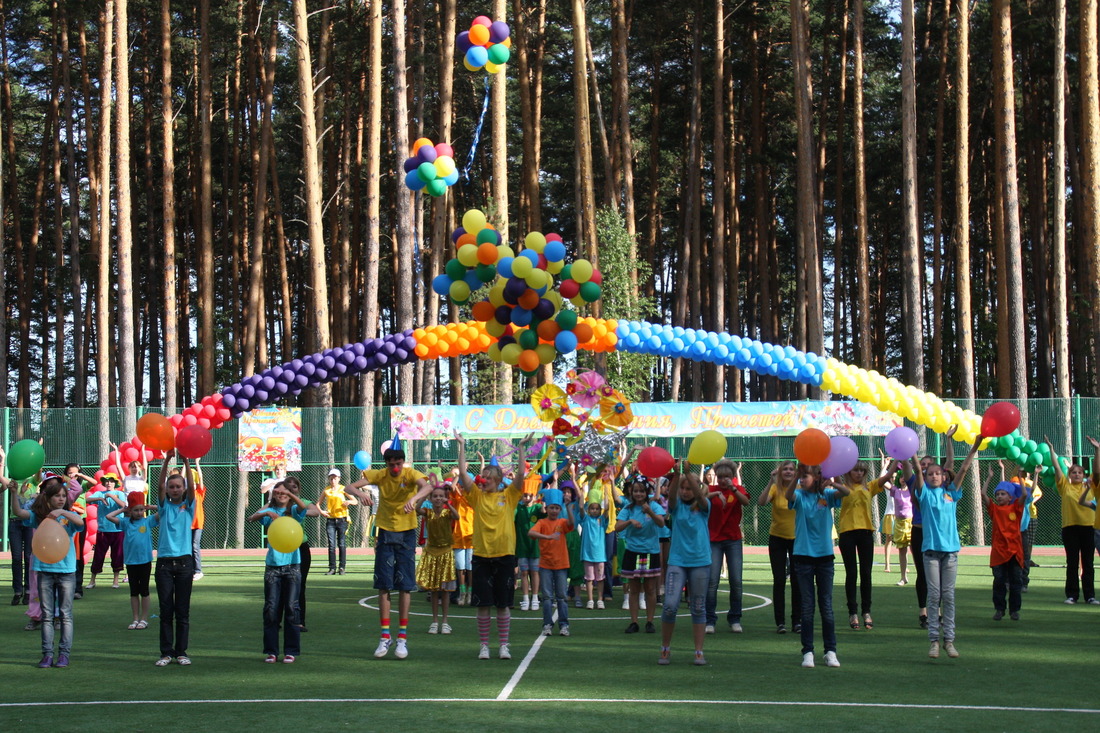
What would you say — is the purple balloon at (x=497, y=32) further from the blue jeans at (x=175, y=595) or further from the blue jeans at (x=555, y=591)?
the blue jeans at (x=175, y=595)

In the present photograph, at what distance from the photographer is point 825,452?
9609mm

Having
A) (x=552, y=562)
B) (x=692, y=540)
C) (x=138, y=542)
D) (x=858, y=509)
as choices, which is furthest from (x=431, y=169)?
(x=858, y=509)

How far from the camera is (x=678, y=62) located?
133 ft

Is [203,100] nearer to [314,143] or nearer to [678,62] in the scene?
[314,143]

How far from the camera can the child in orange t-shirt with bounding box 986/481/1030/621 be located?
40.9 ft

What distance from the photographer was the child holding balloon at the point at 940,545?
32.6 feet

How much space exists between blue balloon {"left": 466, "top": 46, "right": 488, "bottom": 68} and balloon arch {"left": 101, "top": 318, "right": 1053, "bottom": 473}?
13.1 ft

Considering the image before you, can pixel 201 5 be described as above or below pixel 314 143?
above

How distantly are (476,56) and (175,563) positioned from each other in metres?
6.80

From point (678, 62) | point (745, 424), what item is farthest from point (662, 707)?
point (678, 62)

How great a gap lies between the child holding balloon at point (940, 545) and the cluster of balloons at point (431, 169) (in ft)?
21.4

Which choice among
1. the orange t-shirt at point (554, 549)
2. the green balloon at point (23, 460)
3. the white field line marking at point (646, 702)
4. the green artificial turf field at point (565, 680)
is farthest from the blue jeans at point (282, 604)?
the orange t-shirt at point (554, 549)

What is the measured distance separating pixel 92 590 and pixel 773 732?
1260 cm

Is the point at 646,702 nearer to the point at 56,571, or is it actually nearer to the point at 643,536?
the point at 643,536
